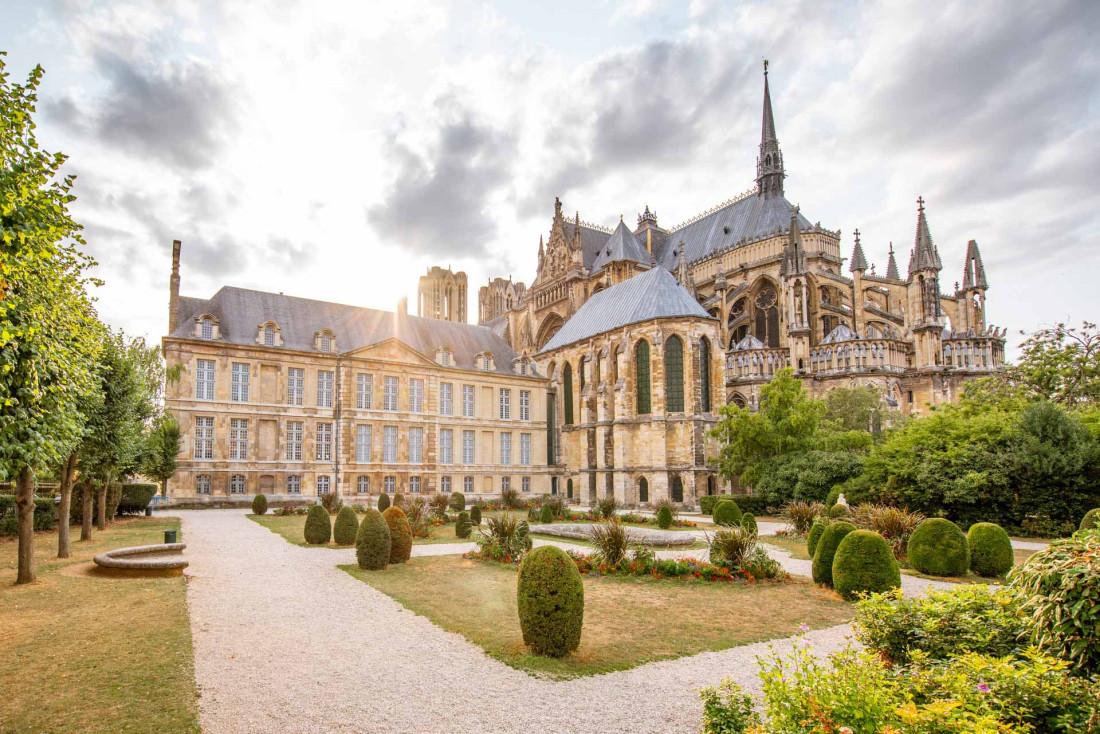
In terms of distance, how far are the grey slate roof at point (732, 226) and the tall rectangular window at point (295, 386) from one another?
35917mm

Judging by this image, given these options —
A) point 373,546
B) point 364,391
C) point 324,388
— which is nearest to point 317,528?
point 373,546

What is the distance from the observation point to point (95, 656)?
25.6ft

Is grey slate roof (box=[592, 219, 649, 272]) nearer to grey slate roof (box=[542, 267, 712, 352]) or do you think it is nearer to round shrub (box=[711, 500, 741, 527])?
grey slate roof (box=[542, 267, 712, 352])

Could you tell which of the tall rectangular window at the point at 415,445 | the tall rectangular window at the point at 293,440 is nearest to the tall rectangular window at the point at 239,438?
the tall rectangular window at the point at 293,440

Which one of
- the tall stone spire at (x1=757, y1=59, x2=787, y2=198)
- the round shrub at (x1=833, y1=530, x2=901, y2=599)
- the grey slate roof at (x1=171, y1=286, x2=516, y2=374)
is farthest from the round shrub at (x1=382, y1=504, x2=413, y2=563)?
the tall stone spire at (x1=757, y1=59, x2=787, y2=198)

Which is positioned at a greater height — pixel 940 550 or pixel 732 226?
pixel 732 226

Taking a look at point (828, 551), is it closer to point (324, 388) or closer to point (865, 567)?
point (865, 567)

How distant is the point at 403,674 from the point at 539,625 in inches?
68.2

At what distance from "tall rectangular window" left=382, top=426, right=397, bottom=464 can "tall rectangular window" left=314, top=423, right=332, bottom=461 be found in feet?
10.7

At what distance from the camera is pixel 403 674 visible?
736 cm

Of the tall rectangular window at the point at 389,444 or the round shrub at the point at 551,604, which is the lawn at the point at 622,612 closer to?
the round shrub at the point at 551,604

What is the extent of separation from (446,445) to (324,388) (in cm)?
867

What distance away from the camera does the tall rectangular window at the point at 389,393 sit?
129 ft

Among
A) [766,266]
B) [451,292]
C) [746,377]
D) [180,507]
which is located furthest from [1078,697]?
[451,292]
